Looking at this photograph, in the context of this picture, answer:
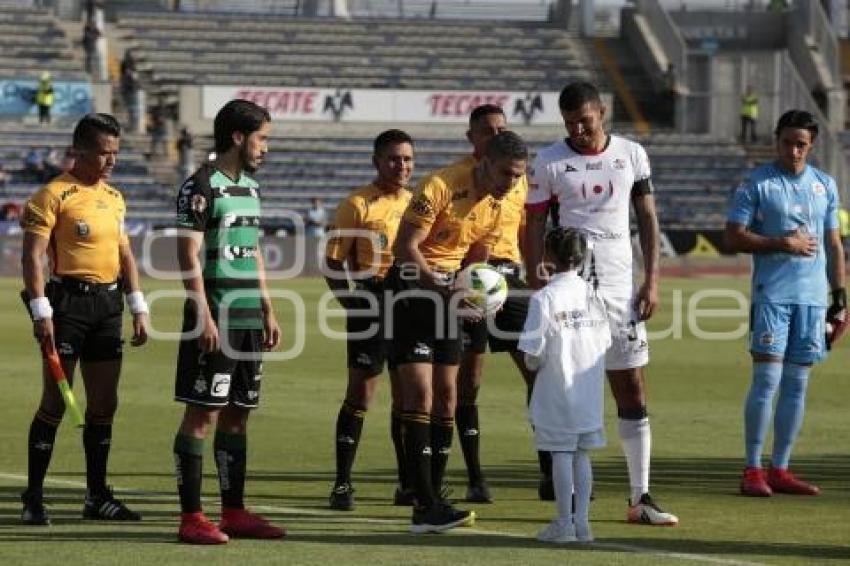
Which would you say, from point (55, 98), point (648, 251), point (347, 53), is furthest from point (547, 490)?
point (347, 53)

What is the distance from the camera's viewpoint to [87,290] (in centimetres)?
1107

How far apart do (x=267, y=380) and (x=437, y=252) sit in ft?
31.0

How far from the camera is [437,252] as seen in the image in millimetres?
11297

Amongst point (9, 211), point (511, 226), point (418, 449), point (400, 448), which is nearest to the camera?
point (418, 449)

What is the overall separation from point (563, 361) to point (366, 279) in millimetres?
2480

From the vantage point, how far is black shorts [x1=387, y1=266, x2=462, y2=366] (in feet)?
35.7

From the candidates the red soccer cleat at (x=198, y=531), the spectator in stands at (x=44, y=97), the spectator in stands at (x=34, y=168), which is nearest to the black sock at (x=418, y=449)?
the red soccer cleat at (x=198, y=531)

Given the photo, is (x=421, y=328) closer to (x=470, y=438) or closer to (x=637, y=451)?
(x=637, y=451)

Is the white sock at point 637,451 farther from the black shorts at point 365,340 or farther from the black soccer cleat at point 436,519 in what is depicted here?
the black shorts at point 365,340

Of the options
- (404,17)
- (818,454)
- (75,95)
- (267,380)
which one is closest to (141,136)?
(75,95)

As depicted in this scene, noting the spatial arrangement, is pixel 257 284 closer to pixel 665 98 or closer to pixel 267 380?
pixel 267 380

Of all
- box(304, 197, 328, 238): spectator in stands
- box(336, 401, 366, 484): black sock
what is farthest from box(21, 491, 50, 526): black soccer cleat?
box(304, 197, 328, 238): spectator in stands

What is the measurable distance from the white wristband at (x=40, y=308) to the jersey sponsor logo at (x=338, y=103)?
1682 inches

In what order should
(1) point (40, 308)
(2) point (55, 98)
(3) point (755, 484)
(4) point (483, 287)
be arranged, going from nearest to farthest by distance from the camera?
1. (1) point (40, 308)
2. (4) point (483, 287)
3. (3) point (755, 484)
4. (2) point (55, 98)
